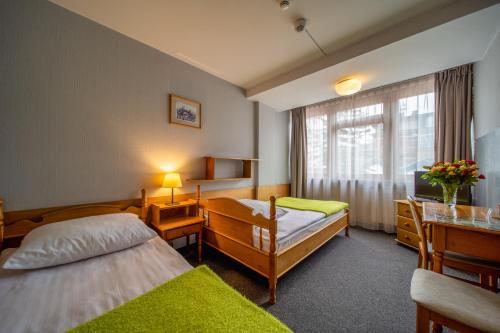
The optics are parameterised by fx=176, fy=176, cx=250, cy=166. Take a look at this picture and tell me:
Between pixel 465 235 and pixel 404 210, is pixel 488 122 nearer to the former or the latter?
pixel 404 210

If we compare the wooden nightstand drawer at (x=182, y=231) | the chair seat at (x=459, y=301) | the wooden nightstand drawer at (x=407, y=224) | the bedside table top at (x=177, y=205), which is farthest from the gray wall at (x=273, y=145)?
the chair seat at (x=459, y=301)

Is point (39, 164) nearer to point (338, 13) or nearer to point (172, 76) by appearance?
point (172, 76)

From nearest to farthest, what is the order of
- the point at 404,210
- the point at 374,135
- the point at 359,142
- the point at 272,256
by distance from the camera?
the point at 272,256 → the point at 404,210 → the point at 374,135 → the point at 359,142

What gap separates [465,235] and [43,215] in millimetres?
3411

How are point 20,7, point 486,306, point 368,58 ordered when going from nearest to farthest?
point 486,306 < point 20,7 < point 368,58

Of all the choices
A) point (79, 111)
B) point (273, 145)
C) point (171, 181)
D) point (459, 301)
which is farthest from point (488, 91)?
point (79, 111)

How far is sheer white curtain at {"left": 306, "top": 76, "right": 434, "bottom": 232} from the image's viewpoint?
2939mm

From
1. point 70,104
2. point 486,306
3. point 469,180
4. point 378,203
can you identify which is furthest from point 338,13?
point 378,203

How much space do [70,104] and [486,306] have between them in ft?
11.2

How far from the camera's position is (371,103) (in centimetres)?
337

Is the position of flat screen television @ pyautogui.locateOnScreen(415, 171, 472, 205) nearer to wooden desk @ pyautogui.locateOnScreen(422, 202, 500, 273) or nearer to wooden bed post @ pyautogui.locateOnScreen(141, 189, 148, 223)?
wooden desk @ pyautogui.locateOnScreen(422, 202, 500, 273)

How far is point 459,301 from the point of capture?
0.95 meters

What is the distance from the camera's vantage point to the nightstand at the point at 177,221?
2.01 m

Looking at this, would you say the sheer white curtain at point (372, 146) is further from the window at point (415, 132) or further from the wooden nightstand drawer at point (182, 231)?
the wooden nightstand drawer at point (182, 231)
